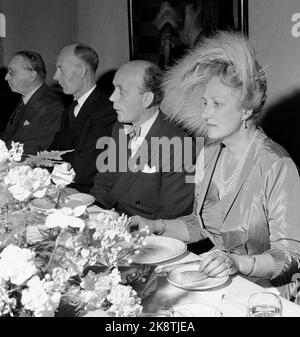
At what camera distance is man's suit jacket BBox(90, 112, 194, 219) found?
3018mm

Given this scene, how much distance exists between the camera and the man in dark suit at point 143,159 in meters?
3.04

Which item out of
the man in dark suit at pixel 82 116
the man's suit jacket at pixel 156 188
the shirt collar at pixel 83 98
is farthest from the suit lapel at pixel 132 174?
the shirt collar at pixel 83 98

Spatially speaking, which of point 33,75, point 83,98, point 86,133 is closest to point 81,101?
point 83,98

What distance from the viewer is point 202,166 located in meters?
2.51

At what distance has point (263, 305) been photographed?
142 cm

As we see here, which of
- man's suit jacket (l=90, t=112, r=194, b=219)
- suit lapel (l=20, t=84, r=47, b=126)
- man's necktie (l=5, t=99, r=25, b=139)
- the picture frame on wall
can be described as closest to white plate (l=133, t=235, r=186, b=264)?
man's suit jacket (l=90, t=112, r=194, b=219)

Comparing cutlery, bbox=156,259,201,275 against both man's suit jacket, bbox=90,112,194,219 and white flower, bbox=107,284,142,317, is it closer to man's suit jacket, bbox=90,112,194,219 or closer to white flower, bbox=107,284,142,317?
white flower, bbox=107,284,142,317

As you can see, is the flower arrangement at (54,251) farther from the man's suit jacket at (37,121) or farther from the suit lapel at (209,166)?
the man's suit jacket at (37,121)

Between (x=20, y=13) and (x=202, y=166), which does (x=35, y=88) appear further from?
(x=202, y=166)

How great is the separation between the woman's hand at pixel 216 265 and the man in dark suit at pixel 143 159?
1202 millimetres

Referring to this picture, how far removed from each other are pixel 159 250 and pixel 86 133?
2.08 m

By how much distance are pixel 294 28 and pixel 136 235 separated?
7.68 ft

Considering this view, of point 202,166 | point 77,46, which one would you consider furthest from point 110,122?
point 202,166
